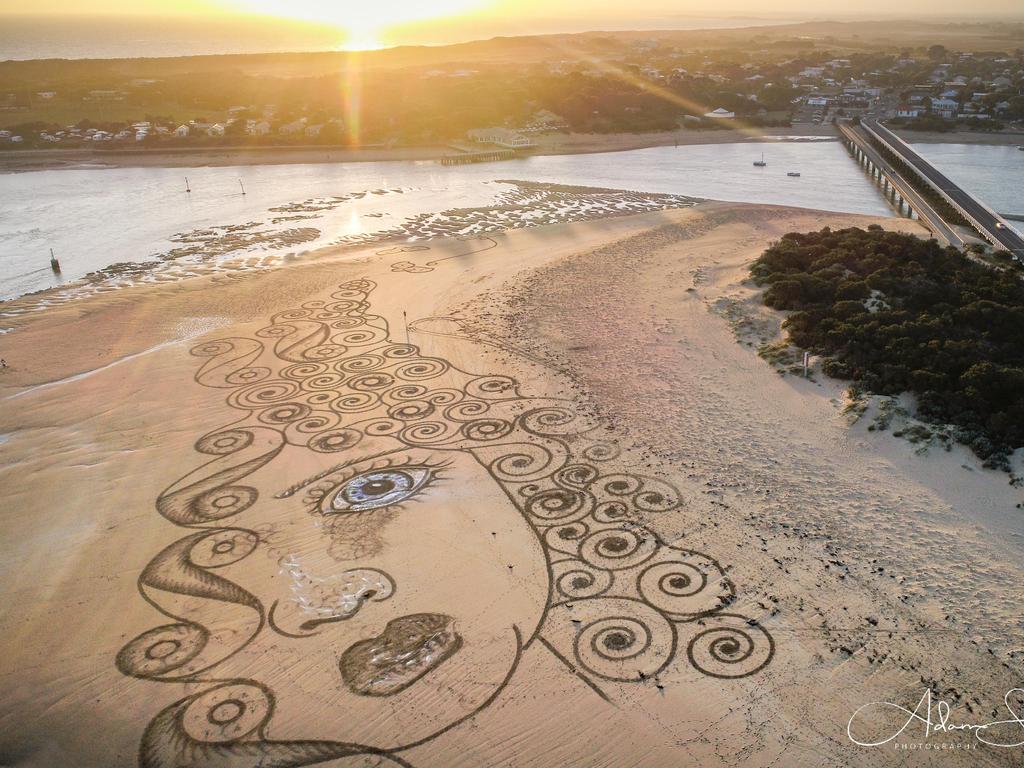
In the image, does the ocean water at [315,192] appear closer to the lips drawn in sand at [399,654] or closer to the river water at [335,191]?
the river water at [335,191]

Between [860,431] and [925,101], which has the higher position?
[925,101]

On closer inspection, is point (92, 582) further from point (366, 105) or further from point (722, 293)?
point (366, 105)

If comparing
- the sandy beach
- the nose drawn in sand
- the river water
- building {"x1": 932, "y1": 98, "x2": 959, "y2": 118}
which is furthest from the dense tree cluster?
building {"x1": 932, "y1": 98, "x2": 959, "y2": 118}

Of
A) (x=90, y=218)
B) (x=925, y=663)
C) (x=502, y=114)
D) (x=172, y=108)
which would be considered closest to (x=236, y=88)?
(x=172, y=108)

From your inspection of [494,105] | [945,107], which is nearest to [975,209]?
[945,107]

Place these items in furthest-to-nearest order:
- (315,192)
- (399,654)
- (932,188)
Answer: (315,192) < (932,188) < (399,654)

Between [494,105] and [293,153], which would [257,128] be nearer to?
[293,153]

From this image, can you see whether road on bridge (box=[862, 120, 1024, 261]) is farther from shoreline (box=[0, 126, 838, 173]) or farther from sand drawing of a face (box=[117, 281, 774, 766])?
sand drawing of a face (box=[117, 281, 774, 766])
